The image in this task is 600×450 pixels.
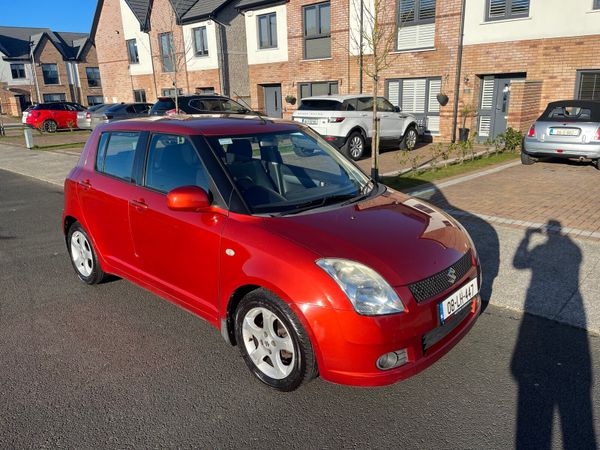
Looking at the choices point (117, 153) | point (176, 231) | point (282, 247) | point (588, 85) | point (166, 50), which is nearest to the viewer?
point (282, 247)

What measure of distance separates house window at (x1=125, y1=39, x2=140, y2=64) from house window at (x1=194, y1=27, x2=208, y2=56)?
634cm

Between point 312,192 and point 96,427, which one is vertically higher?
point 312,192

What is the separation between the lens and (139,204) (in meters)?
3.80

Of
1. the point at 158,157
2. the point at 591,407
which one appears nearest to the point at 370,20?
the point at 158,157

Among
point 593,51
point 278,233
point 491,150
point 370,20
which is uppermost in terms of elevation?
point 370,20

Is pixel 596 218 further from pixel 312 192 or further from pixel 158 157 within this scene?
pixel 158 157

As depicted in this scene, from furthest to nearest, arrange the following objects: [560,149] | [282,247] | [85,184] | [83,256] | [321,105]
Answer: [321,105]
[560,149]
[83,256]
[85,184]
[282,247]

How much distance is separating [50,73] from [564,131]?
55063 mm

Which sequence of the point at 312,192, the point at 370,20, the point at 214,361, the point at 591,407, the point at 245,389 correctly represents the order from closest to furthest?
A: the point at 591,407
the point at 245,389
the point at 214,361
the point at 312,192
the point at 370,20

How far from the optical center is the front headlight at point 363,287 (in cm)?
264

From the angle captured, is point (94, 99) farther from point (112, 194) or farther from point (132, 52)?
point (112, 194)

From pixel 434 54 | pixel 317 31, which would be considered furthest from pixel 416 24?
pixel 317 31

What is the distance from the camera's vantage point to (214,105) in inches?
646

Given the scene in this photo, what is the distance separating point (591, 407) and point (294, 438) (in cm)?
179
